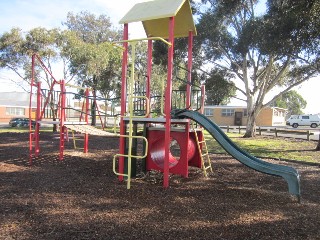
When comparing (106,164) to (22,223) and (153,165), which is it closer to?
(153,165)

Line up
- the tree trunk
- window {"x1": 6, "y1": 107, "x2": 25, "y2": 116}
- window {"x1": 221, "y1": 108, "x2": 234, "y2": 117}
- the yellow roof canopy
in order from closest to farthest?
the yellow roof canopy
the tree trunk
window {"x1": 221, "y1": 108, "x2": 234, "y2": 117}
window {"x1": 6, "y1": 107, "x2": 25, "y2": 116}

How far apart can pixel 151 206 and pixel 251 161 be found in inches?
81.9

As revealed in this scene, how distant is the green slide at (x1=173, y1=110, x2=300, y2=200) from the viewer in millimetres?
5086

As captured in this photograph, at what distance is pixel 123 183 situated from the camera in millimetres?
6066

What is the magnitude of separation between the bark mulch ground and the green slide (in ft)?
1.10

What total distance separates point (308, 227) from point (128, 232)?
7.23 ft

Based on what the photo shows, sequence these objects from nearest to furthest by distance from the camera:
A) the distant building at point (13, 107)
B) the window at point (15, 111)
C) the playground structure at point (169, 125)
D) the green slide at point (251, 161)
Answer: the green slide at point (251, 161)
the playground structure at point (169, 125)
the distant building at point (13, 107)
the window at point (15, 111)

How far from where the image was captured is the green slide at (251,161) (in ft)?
16.7

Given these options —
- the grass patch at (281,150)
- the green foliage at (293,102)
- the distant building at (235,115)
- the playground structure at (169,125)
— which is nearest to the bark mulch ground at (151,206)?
the playground structure at (169,125)

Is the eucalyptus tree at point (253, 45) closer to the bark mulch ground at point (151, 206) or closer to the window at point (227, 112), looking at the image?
the bark mulch ground at point (151, 206)

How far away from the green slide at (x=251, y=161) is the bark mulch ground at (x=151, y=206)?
34 centimetres

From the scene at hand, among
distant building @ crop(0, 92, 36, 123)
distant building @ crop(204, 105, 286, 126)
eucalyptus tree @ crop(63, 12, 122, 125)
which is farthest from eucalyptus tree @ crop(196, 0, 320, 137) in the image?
distant building @ crop(0, 92, 36, 123)

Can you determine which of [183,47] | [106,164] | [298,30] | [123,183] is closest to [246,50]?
[183,47]

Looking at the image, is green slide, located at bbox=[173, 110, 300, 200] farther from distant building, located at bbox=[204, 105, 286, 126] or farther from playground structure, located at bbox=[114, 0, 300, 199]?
distant building, located at bbox=[204, 105, 286, 126]
